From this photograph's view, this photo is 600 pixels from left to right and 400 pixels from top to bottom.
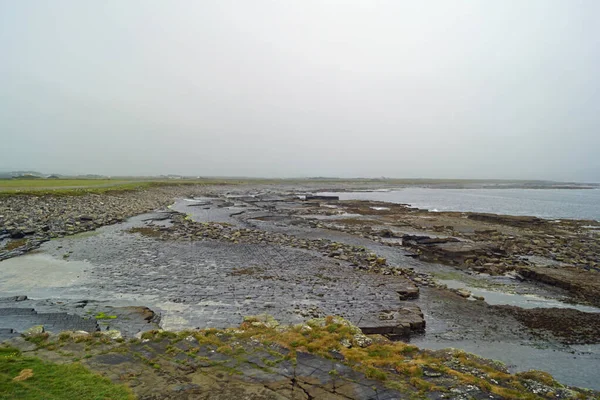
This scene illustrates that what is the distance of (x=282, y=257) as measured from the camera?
2305 cm

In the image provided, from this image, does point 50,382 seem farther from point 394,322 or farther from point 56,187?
point 56,187

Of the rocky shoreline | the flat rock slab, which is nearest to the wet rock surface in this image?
the flat rock slab

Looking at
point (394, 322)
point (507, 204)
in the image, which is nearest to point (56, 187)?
point (394, 322)

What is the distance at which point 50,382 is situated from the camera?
6.86 meters

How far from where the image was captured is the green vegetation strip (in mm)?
6449

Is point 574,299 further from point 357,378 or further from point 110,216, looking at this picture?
point 110,216

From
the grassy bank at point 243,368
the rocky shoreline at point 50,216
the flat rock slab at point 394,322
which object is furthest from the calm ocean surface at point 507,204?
the grassy bank at point 243,368

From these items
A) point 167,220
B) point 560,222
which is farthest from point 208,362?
point 560,222

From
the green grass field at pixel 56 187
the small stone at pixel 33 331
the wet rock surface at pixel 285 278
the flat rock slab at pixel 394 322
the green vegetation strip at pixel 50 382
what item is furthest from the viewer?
the green grass field at pixel 56 187

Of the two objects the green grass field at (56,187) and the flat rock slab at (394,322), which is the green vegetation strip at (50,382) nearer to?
the flat rock slab at (394,322)

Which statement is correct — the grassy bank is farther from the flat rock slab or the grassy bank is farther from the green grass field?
the green grass field

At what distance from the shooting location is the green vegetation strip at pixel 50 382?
254 inches

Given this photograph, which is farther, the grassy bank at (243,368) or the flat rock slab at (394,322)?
the flat rock slab at (394,322)

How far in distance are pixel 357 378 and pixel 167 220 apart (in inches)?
1348
